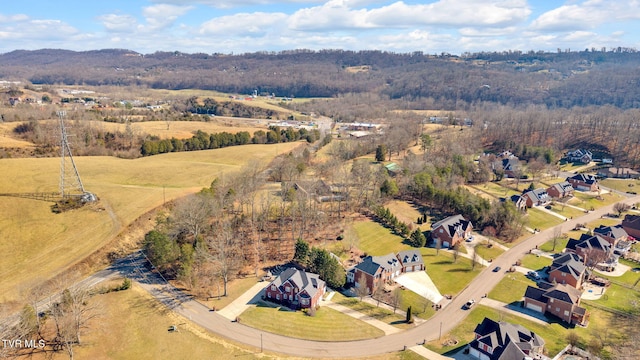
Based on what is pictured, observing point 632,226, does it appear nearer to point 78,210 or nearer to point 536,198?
point 536,198

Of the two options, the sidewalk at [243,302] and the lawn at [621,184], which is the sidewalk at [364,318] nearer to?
the sidewalk at [243,302]

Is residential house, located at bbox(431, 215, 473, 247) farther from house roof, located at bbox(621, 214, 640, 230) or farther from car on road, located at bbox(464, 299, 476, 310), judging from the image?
house roof, located at bbox(621, 214, 640, 230)

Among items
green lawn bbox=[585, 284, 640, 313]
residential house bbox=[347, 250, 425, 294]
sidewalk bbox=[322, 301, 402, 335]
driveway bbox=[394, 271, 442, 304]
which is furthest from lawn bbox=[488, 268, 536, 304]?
sidewalk bbox=[322, 301, 402, 335]

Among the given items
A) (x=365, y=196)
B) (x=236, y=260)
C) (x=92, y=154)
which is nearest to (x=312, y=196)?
(x=365, y=196)

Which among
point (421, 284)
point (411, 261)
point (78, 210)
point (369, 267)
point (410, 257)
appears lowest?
point (421, 284)

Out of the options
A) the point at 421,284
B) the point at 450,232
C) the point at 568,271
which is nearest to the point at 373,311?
the point at 421,284

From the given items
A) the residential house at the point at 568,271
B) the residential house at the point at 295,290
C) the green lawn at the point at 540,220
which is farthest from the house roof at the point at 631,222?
the residential house at the point at 295,290

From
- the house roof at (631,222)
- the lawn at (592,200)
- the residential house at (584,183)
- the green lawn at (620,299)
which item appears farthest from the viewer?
the residential house at (584,183)
